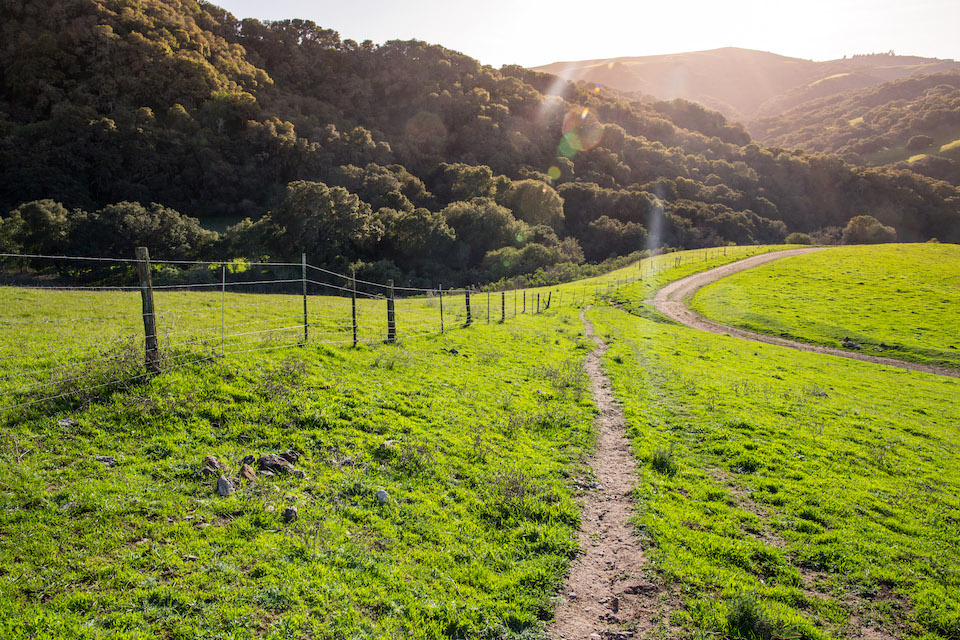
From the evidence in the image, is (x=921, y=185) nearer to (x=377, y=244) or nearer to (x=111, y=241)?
(x=377, y=244)

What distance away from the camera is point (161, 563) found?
5355mm

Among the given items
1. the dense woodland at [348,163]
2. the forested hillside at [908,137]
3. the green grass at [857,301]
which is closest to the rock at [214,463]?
the green grass at [857,301]

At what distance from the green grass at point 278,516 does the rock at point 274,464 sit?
273mm

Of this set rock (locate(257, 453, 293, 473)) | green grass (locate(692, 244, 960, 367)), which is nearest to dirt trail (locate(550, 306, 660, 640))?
rock (locate(257, 453, 293, 473))

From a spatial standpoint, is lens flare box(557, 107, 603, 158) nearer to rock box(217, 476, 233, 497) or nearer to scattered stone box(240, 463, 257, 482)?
scattered stone box(240, 463, 257, 482)

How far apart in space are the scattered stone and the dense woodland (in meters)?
58.6

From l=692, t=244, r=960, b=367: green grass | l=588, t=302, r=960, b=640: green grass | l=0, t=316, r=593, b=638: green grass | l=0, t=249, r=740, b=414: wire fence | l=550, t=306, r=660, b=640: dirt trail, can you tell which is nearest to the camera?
l=0, t=316, r=593, b=638: green grass

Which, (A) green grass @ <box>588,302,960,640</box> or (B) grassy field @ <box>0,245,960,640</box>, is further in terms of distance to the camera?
(A) green grass @ <box>588,302,960,640</box>

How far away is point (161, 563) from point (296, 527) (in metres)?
1.59

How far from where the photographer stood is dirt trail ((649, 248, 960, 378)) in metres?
26.1

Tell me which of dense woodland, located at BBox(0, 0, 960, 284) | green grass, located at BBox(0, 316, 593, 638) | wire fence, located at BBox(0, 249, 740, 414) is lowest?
green grass, located at BBox(0, 316, 593, 638)

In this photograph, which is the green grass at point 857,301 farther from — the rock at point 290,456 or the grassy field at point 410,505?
the rock at point 290,456

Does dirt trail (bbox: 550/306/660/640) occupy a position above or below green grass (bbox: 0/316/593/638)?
below

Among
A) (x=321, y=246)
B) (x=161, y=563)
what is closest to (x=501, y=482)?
(x=161, y=563)
